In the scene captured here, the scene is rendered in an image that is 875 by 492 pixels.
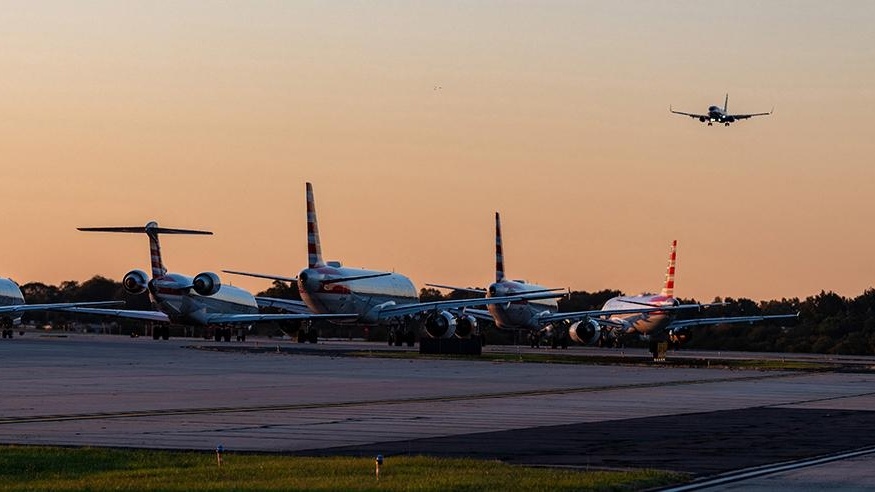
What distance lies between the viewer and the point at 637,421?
34.8 m

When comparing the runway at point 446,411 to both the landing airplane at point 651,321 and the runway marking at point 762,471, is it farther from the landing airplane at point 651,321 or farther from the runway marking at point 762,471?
the landing airplane at point 651,321

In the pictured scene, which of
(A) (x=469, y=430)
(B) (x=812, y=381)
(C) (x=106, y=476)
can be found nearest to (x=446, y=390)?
(A) (x=469, y=430)

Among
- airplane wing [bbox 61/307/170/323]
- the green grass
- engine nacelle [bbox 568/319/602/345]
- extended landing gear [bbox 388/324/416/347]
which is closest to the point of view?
the green grass

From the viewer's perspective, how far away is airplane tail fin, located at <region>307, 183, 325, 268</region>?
113m

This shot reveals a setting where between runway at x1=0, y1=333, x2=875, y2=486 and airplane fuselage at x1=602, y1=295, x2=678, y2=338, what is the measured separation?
6251 cm

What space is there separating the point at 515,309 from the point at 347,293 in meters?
18.1

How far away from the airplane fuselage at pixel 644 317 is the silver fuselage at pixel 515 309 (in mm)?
7027

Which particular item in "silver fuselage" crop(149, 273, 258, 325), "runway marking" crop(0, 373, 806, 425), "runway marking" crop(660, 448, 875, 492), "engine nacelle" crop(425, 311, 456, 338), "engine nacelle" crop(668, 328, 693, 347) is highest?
"silver fuselage" crop(149, 273, 258, 325)

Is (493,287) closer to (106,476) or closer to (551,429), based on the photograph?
(551,429)

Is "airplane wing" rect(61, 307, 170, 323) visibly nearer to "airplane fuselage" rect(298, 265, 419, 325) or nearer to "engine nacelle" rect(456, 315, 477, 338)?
"airplane fuselage" rect(298, 265, 419, 325)

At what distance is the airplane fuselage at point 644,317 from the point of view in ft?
417

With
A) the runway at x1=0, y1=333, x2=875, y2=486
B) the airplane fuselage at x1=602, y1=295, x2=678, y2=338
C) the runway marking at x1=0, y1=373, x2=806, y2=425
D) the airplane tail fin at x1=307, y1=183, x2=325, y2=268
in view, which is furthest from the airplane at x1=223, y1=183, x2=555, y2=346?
the runway marking at x1=0, y1=373, x2=806, y2=425

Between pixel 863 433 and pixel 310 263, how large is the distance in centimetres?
8389

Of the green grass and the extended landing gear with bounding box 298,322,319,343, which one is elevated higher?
the extended landing gear with bounding box 298,322,319,343
